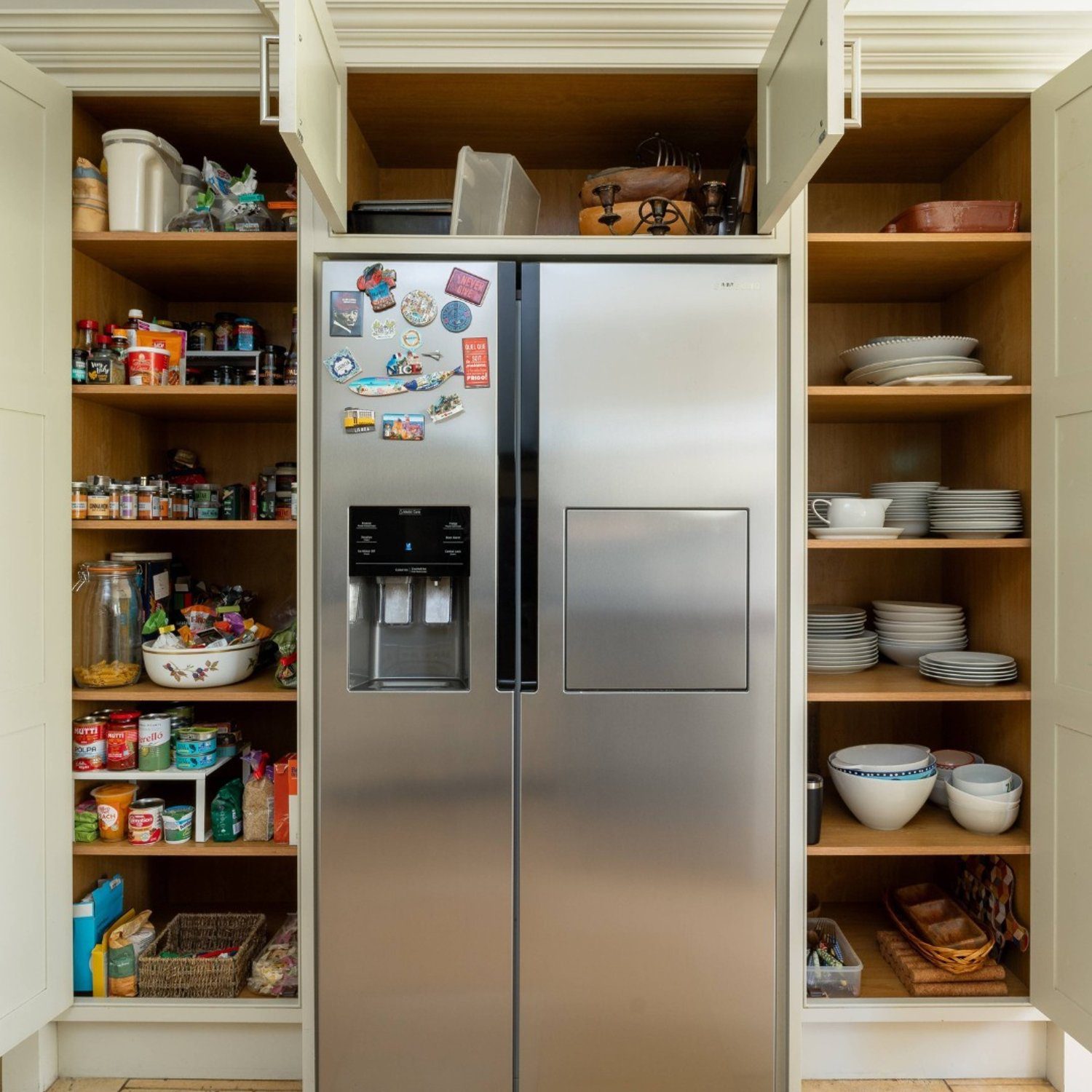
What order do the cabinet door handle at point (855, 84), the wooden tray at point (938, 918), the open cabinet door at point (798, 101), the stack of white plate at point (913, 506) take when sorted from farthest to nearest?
the stack of white plate at point (913, 506) → the wooden tray at point (938, 918) → the cabinet door handle at point (855, 84) → the open cabinet door at point (798, 101)

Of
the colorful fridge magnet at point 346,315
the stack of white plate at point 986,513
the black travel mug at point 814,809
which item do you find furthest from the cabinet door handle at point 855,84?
the black travel mug at point 814,809

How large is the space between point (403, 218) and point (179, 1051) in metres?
1.99

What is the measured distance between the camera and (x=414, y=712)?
63.0 inches

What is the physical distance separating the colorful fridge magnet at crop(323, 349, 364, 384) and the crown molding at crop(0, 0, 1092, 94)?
63 centimetres

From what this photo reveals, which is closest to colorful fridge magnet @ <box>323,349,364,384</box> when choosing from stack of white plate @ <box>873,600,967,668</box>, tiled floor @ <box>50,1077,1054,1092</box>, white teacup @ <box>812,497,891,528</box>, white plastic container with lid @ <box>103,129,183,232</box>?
white plastic container with lid @ <box>103,129,183,232</box>

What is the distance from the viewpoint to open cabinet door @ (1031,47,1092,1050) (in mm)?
1571

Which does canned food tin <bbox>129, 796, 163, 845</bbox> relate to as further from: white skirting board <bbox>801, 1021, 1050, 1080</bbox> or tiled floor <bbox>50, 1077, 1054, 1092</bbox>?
white skirting board <bbox>801, 1021, 1050, 1080</bbox>

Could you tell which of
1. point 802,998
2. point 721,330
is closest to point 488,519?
point 721,330

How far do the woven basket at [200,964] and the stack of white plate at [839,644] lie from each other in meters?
1.56

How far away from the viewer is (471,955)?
1.61 metres

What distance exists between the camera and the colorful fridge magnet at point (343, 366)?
5.21ft

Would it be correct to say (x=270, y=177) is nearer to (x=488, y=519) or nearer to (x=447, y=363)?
(x=447, y=363)

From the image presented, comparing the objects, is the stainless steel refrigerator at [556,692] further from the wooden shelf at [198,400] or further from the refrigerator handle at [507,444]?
the wooden shelf at [198,400]

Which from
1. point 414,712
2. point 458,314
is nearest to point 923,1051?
point 414,712
